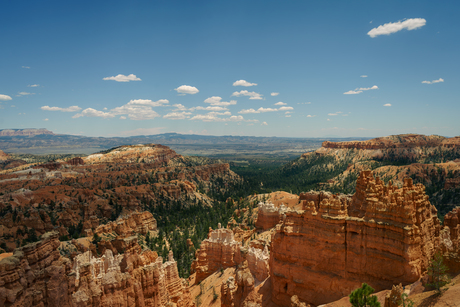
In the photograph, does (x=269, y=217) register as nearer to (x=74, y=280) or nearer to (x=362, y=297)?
(x=362, y=297)

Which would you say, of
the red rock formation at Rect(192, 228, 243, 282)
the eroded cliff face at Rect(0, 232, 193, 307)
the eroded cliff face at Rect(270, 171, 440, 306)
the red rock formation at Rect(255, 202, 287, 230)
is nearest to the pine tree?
the eroded cliff face at Rect(270, 171, 440, 306)

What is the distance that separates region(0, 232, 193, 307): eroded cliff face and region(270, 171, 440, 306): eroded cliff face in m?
A: 10.9

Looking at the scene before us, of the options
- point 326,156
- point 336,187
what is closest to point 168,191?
point 336,187

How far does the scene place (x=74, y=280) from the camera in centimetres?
1728

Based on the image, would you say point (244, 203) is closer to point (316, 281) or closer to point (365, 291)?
point (316, 281)

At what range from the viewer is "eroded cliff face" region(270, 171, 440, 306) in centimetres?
1716

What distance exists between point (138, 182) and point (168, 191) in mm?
16921

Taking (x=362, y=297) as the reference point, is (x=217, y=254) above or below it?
below

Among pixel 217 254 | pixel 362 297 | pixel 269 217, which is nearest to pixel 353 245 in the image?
pixel 362 297

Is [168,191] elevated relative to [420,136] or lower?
lower

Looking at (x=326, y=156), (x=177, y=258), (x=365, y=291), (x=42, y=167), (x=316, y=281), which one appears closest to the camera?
(x=365, y=291)

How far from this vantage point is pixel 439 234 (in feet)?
71.6

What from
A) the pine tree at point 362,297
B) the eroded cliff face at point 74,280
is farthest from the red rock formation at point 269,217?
the pine tree at point 362,297

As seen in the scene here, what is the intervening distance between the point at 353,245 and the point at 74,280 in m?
19.4
